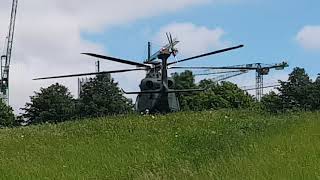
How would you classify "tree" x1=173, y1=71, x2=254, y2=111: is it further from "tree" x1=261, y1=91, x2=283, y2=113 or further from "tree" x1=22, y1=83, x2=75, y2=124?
"tree" x1=22, y1=83, x2=75, y2=124

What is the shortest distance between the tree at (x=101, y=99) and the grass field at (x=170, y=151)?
49710mm

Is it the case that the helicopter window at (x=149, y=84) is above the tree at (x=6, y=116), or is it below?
above

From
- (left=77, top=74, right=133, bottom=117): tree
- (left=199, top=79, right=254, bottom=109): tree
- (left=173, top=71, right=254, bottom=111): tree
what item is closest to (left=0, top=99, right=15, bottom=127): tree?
(left=77, top=74, right=133, bottom=117): tree

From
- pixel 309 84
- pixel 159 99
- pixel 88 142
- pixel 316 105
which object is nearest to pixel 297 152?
pixel 88 142

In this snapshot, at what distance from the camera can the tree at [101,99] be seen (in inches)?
2808

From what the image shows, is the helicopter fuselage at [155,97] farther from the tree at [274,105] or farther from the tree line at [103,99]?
the tree line at [103,99]

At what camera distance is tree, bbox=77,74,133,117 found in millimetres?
71312

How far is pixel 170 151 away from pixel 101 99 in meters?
58.4

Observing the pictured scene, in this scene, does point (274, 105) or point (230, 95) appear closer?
point (274, 105)

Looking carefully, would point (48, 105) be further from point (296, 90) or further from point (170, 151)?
point (170, 151)

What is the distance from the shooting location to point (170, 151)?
14992 millimetres

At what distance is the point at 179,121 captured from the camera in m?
21.2

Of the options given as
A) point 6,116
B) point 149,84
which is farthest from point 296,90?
point 6,116

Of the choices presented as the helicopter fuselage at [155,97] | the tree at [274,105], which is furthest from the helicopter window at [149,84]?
the tree at [274,105]
